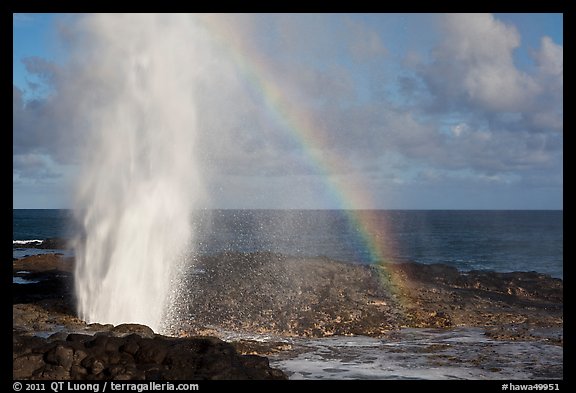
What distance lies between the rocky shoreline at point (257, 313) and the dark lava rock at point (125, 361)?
28 millimetres

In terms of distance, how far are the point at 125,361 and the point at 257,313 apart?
15.0m

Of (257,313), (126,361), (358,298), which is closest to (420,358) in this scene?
(257,313)

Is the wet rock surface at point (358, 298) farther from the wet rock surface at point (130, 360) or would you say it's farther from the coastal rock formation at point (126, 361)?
the coastal rock formation at point (126, 361)

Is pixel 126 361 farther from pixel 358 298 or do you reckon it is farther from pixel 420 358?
pixel 358 298

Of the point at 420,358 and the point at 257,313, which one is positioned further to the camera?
the point at 257,313

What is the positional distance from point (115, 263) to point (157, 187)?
4.82 meters

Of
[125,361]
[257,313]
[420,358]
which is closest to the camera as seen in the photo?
[125,361]

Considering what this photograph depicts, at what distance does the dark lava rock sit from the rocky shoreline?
3 cm

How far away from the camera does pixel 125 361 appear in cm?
1531

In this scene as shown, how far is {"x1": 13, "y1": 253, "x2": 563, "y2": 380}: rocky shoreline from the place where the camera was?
15.4 m

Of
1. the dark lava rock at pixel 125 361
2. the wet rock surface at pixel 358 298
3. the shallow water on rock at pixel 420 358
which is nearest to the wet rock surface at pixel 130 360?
the dark lava rock at pixel 125 361

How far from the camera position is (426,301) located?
35.1 metres
